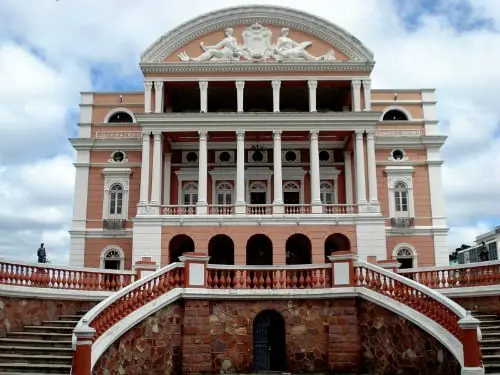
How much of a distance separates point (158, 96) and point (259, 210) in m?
8.13

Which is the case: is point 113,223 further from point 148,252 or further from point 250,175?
point 250,175

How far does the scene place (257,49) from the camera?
30.9 metres

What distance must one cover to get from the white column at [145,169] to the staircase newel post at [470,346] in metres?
19.4

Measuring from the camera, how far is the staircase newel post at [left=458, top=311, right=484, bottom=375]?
1176cm

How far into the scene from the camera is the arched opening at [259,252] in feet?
96.4

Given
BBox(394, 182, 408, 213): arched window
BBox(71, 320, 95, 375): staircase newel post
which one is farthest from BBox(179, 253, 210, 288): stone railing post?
BBox(394, 182, 408, 213): arched window

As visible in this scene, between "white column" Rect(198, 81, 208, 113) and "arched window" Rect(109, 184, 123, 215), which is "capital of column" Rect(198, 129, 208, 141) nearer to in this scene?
"white column" Rect(198, 81, 208, 113)

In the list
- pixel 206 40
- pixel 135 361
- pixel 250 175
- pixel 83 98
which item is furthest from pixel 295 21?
pixel 135 361

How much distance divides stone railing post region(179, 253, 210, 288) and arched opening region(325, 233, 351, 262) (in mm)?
13662

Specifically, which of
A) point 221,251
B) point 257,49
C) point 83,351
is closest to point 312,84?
point 257,49

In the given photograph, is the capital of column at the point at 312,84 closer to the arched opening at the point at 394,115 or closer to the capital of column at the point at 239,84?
the capital of column at the point at 239,84

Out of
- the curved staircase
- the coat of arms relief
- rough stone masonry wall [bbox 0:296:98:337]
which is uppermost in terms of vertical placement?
the coat of arms relief

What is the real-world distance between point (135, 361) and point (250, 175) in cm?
1882

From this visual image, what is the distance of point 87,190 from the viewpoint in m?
31.6
